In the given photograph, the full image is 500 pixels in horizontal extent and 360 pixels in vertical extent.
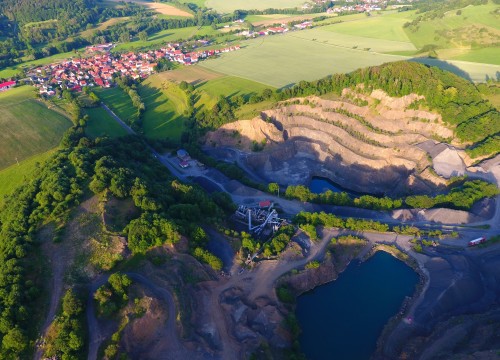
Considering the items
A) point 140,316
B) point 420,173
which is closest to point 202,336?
point 140,316

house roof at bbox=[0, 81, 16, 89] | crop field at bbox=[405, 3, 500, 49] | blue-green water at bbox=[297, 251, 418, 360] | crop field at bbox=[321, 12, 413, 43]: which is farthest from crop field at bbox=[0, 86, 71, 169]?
crop field at bbox=[405, 3, 500, 49]

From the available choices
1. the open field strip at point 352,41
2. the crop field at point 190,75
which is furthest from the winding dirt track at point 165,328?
the open field strip at point 352,41

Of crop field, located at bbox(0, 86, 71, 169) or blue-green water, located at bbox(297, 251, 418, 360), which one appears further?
crop field, located at bbox(0, 86, 71, 169)

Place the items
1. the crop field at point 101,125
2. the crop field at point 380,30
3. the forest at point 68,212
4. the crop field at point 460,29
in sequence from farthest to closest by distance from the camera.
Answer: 1. the crop field at point 380,30
2. the crop field at point 460,29
3. the crop field at point 101,125
4. the forest at point 68,212

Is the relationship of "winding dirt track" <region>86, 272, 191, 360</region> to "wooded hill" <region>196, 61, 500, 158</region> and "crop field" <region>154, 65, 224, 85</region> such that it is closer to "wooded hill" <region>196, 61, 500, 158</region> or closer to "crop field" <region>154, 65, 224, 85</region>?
"wooded hill" <region>196, 61, 500, 158</region>

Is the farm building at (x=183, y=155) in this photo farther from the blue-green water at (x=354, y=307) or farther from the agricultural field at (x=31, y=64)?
the agricultural field at (x=31, y=64)

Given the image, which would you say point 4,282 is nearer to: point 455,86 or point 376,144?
point 376,144
